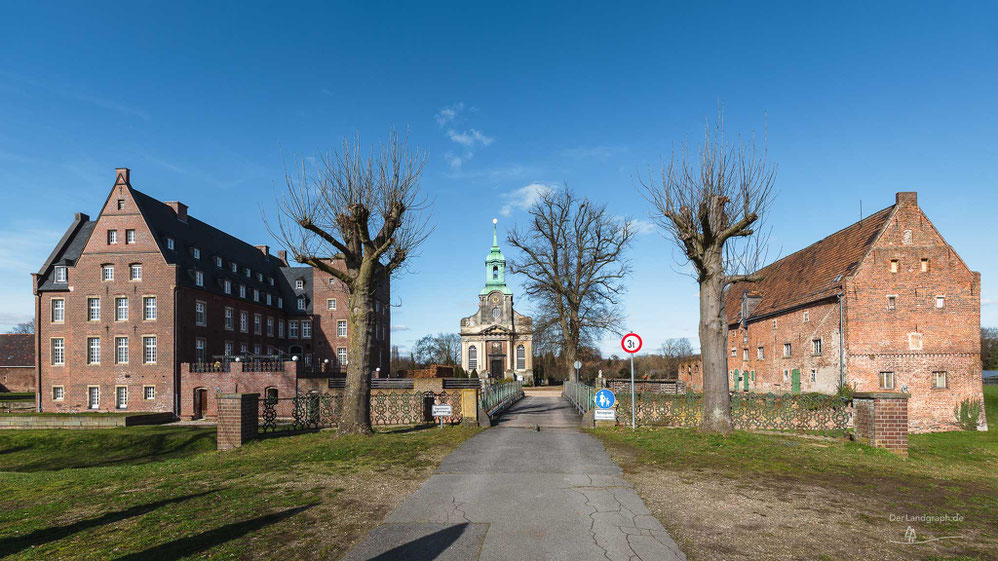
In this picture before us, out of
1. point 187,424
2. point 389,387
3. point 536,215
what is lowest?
point 187,424

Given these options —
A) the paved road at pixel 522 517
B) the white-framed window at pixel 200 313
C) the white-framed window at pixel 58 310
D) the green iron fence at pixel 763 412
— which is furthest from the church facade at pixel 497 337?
the paved road at pixel 522 517

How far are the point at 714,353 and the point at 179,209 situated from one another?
135 ft

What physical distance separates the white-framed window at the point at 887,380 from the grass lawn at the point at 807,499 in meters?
18.1

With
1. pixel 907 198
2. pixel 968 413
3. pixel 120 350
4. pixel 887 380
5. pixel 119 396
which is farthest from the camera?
pixel 120 350

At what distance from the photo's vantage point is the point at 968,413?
89.7 feet

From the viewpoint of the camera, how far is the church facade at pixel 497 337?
219 feet

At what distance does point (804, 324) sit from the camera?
31.7m

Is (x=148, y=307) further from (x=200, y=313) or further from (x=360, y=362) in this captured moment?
(x=360, y=362)

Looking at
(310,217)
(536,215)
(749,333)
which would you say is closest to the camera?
(310,217)

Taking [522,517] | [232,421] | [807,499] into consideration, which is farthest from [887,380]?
[232,421]

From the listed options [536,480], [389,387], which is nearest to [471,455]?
[536,480]

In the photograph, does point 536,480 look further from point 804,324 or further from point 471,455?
point 804,324

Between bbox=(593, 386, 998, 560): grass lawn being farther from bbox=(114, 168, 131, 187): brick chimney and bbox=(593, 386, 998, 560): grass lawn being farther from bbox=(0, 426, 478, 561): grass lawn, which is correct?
bbox=(114, 168, 131, 187): brick chimney

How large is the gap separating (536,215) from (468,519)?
30743 millimetres
